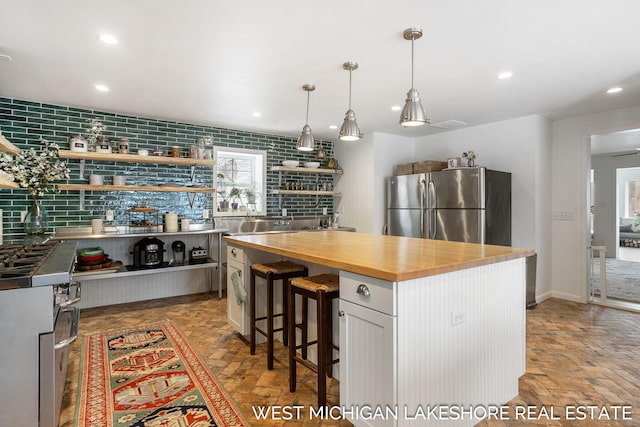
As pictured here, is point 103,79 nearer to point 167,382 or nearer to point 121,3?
point 121,3

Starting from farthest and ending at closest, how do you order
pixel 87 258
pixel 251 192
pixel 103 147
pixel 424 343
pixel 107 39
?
pixel 251 192 → pixel 103 147 → pixel 87 258 → pixel 107 39 → pixel 424 343

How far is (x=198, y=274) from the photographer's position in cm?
480

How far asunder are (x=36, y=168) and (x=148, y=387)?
8.52ft

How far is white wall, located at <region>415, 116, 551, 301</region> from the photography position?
4.33 meters

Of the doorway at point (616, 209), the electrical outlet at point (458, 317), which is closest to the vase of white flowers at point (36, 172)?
the electrical outlet at point (458, 317)

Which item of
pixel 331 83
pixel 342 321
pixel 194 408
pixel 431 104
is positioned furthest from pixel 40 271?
pixel 431 104

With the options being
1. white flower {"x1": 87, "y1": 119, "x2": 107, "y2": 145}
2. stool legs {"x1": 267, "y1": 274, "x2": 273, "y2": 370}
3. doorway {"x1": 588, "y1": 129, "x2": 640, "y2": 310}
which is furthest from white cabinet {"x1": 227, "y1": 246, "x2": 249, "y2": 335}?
doorway {"x1": 588, "y1": 129, "x2": 640, "y2": 310}

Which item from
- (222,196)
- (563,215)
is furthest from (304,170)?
(563,215)

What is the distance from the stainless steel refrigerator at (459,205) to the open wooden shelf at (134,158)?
2.80 metres

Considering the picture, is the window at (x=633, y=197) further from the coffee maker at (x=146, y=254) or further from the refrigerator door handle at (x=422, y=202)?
the coffee maker at (x=146, y=254)

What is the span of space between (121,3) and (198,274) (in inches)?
140

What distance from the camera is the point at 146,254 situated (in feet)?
13.3

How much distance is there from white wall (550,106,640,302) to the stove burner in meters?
5.38

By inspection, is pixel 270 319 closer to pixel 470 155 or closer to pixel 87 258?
pixel 87 258
